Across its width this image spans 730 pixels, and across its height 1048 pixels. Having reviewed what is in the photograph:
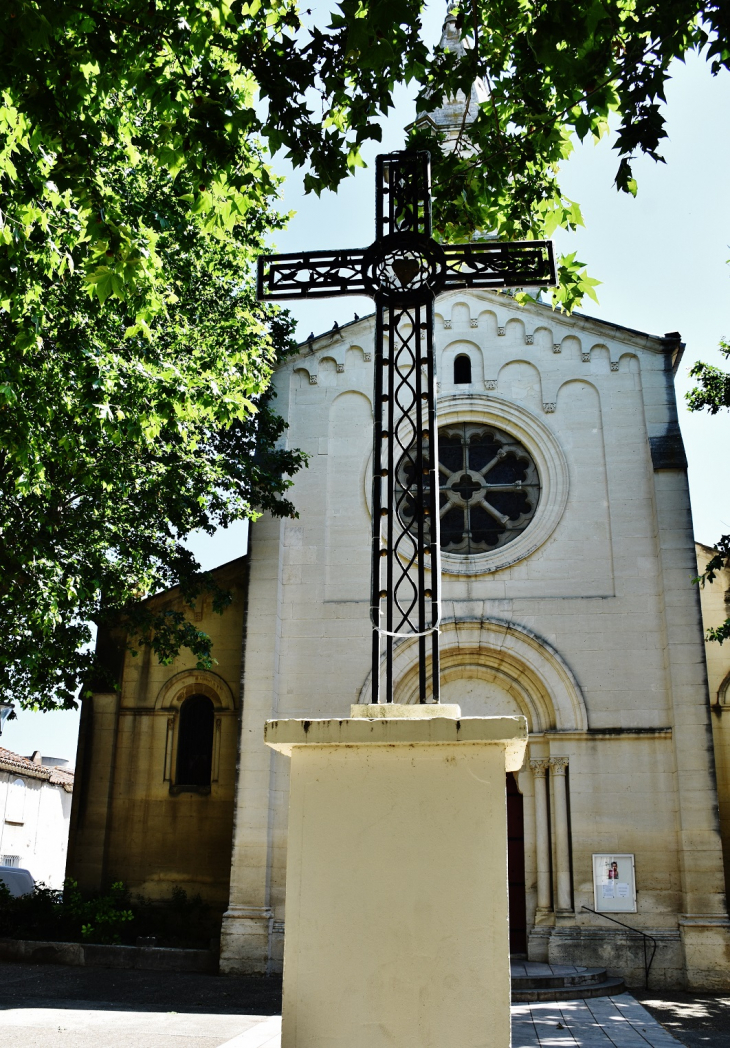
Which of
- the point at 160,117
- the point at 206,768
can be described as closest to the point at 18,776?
the point at 206,768

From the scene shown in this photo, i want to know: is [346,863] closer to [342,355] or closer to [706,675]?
[706,675]

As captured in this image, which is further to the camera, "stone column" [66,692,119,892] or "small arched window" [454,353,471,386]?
"small arched window" [454,353,471,386]

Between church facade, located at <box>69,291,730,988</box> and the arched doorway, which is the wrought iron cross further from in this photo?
the arched doorway

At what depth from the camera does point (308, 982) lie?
2979mm

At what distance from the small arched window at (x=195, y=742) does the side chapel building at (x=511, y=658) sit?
1.4 inches

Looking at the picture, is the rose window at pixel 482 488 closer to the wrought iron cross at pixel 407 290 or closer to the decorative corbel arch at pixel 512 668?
the decorative corbel arch at pixel 512 668

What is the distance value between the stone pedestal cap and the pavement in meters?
4.81

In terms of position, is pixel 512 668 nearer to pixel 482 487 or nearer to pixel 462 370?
pixel 482 487

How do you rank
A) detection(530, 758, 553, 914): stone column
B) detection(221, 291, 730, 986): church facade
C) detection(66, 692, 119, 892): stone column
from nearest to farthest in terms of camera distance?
1. detection(221, 291, 730, 986): church facade
2. detection(530, 758, 553, 914): stone column
3. detection(66, 692, 119, 892): stone column

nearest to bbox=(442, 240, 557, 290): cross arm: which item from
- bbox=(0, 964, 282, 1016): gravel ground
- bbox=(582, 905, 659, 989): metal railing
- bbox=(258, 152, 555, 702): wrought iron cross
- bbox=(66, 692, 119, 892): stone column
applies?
bbox=(258, 152, 555, 702): wrought iron cross

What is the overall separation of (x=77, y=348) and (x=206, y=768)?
9173 mm

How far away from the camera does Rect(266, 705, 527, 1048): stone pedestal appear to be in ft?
9.54

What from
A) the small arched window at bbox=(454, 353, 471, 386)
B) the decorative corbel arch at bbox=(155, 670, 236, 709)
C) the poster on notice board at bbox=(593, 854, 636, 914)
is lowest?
the poster on notice board at bbox=(593, 854, 636, 914)

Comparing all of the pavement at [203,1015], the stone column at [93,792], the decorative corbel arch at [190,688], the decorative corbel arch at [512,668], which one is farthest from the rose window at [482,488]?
the pavement at [203,1015]
